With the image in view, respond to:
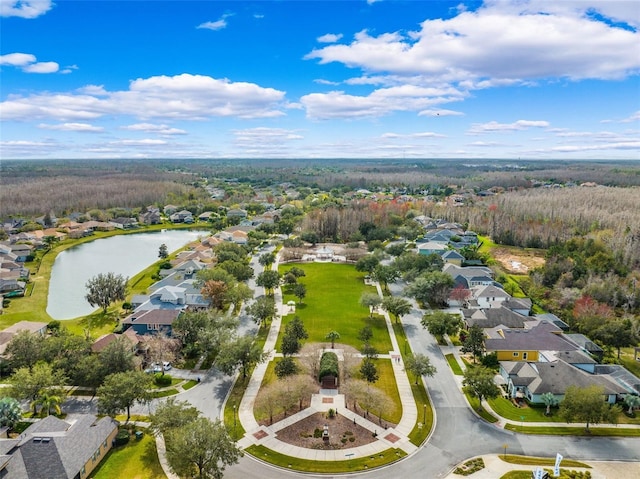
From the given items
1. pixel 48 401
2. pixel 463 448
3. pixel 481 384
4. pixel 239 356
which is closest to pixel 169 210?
pixel 239 356

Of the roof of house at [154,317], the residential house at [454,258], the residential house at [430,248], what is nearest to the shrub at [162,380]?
the roof of house at [154,317]

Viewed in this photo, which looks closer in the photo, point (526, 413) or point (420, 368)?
point (526, 413)

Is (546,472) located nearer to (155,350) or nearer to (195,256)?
(155,350)

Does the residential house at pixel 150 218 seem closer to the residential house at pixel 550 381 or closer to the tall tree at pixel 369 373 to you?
the tall tree at pixel 369 373

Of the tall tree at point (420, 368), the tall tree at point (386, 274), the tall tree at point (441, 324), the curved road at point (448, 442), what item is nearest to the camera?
the curved road at point (448, 442)

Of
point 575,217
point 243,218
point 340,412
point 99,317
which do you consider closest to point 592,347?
point 340,412

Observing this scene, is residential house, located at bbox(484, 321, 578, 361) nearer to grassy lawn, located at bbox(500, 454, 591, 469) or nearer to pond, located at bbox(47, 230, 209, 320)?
grassy lawn, located at bbox(500, 454, 591, 469)

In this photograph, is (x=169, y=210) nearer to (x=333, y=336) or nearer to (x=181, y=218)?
(x=181, y=218)
